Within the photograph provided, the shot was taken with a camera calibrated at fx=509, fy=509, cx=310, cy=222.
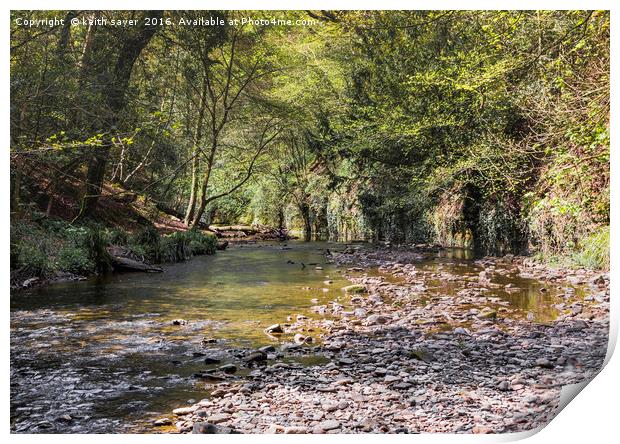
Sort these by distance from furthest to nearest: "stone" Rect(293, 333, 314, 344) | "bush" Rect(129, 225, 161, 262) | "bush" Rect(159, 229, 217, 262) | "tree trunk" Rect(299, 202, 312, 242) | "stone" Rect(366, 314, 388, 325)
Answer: "tree trunk" Rect(299, 202, 312, 242)
"bush" Rect(159, 229, 217, 262)
"bush" Rect(129, 225, 161, 262)
"stone" Rect(366, 314, 388, 325)
"stone" Rect(293, 333, 314, 344)

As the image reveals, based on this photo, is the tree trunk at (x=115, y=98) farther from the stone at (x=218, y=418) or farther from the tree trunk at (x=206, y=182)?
the stone at (x=218, y=418)

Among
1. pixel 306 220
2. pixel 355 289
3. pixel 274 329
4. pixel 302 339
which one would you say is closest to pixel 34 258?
pixel 274 329

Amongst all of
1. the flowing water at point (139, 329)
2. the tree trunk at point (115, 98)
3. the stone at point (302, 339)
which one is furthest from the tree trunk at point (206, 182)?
the stone at point (302, 339)

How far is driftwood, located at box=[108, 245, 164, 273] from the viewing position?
5164 millimetres

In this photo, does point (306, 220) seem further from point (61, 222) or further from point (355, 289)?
point (61, 222)

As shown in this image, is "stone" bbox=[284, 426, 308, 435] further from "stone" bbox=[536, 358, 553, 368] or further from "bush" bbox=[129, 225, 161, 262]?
"bush" bbox=[129, 225, 161, 262]

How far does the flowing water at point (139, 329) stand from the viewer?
9.80ft

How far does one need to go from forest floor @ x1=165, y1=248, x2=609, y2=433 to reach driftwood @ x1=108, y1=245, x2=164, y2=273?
6.26ft

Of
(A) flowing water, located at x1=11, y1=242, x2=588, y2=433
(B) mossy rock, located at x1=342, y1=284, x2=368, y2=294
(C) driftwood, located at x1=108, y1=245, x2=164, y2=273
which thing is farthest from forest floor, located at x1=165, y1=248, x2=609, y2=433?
(C) driftwood, located at x1=108, y1=245, x2=164, y2=273

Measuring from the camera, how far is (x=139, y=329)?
3941mm

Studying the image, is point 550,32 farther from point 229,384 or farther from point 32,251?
point 32,251

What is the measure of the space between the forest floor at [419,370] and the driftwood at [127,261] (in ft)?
6.26

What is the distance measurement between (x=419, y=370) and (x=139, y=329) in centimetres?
213

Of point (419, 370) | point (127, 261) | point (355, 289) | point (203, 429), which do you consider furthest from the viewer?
point (355, 289)
